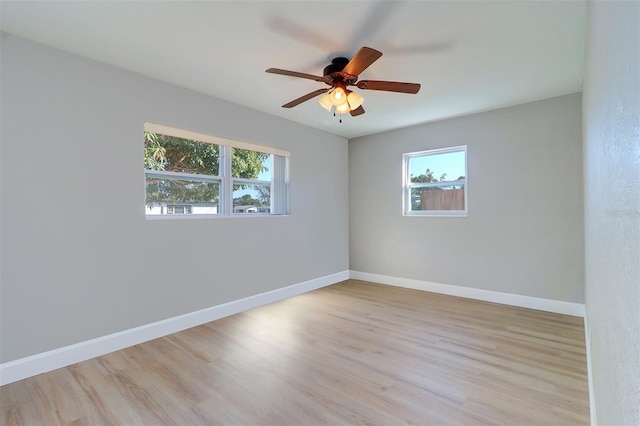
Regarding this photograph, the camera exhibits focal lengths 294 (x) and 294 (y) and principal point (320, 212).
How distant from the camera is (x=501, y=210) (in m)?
3.82

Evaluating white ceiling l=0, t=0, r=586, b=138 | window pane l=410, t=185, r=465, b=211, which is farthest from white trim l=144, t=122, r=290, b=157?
window pane l=410, t=185, r=465, b=211

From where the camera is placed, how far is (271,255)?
4.02 meters

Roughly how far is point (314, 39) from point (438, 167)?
2.90m

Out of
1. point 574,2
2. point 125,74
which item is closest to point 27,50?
point 125,74

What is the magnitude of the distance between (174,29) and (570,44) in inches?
118

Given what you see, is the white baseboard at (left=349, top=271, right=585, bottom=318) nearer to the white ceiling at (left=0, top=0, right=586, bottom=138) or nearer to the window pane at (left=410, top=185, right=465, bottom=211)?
the window pane at (left=410, top=185, right=465, bottom=211)

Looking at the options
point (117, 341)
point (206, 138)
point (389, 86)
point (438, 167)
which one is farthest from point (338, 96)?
point (117, 341)

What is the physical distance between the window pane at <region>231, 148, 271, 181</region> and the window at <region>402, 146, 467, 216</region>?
2172mm

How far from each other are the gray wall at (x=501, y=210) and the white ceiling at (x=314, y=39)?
2.06ft

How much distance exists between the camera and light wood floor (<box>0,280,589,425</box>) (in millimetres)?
1784

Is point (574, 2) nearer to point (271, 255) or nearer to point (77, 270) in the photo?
point (271, 255)

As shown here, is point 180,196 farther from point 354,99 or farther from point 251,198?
point 354,99

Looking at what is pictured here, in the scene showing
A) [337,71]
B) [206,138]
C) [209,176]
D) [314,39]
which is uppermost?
[314,39]

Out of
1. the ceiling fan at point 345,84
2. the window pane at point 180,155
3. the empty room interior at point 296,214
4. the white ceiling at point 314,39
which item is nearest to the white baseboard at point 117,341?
the empty room interior at point 296,214
